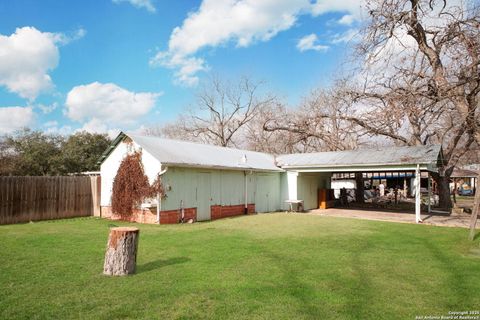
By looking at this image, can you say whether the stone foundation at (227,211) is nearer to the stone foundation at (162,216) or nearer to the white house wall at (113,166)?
the stone foundation at (162,216)

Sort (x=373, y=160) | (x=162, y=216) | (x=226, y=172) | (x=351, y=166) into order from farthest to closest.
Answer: (x=351, y=166) → (x=373, y=160) → (x=226, y=172) → (x=162, y=216)

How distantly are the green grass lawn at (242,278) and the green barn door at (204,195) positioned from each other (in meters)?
4.89

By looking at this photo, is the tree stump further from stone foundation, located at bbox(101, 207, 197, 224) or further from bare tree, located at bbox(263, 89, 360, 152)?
bare tree, located at bbox(263, 89, 360, 152)

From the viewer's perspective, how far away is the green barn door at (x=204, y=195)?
16.0 meters

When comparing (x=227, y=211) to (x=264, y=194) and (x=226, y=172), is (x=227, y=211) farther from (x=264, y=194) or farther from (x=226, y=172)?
(x=264, y=194)

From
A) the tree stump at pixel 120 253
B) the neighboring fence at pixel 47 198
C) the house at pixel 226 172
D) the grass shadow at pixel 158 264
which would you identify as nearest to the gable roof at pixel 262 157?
the house at pixel 226 172

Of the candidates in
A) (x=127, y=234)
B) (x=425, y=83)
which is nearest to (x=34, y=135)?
(x=127, y=234)

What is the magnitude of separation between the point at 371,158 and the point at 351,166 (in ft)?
4.21

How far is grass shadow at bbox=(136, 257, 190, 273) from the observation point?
6852 mm

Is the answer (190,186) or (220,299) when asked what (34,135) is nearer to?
(190,186)

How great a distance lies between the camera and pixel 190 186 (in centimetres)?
1563

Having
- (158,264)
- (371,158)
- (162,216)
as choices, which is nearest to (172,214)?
(162,216)

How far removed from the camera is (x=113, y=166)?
1650 centimetres

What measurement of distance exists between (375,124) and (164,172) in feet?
27.9
